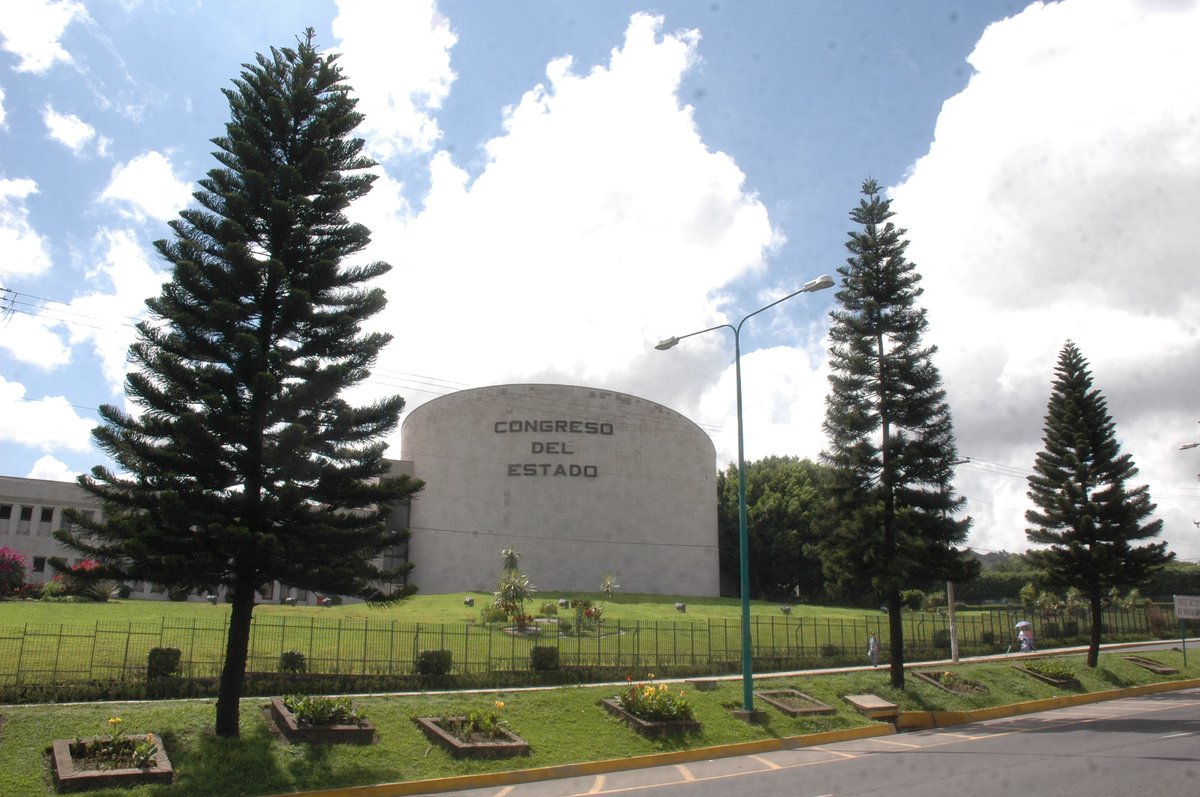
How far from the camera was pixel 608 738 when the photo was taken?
1808 centimetres

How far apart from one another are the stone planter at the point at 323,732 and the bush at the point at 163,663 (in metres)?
4.58

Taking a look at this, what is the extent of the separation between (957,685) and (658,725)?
41.1 feet

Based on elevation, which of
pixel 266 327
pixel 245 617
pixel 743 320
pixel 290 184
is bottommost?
pixel 245 617

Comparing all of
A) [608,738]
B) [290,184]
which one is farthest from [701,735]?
[290,184]

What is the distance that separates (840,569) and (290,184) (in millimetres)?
19381

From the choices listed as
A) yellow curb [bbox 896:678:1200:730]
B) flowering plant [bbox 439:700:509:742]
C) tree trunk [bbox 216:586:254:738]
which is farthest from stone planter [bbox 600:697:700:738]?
tree trunk [bbox 216:586:254:738]

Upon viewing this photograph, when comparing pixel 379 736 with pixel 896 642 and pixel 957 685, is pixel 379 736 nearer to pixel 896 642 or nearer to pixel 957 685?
pixel 896 642

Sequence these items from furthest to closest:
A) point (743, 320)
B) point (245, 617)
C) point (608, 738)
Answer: point (743, 320), point (608, 738), point (245, 617)

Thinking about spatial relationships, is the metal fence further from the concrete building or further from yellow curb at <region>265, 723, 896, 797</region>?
the concrete building

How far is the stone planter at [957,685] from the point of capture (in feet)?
84.6

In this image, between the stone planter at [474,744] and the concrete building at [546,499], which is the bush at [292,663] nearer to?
the stone planter at [474,744]

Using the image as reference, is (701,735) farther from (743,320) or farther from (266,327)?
(266,327)

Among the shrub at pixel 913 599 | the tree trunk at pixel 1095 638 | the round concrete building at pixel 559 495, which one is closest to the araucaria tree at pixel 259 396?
the tree trunk at pixel 1095 638

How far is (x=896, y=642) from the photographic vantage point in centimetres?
2581
